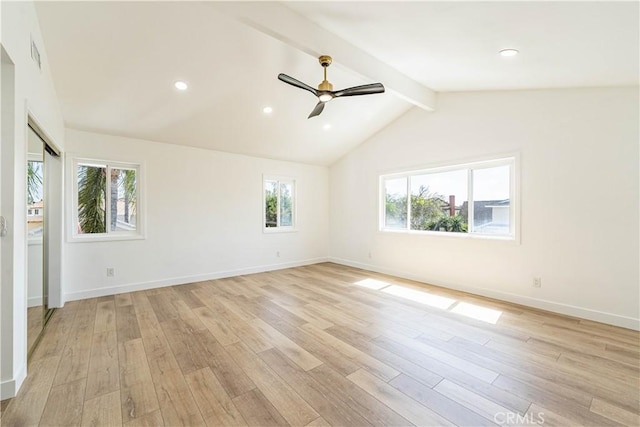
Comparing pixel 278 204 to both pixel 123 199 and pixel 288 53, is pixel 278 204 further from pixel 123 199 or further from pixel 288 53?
pixel 288 53

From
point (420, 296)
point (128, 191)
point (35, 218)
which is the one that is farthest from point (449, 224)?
Answer: point (35, 218)

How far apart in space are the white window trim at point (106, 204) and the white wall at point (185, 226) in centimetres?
6

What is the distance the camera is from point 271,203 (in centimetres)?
604

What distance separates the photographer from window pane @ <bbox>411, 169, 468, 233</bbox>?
4500 mm

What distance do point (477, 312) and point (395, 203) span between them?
2.56 meters

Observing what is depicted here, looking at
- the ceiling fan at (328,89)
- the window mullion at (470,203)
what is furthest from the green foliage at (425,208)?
the ceiling fan at (328,89)

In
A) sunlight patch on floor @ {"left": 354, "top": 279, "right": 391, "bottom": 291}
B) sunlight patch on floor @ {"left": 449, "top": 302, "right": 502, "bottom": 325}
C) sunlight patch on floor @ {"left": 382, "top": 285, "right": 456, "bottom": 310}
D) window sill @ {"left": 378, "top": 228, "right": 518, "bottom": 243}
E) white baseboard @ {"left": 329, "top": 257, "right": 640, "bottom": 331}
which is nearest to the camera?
white baseboard @ {"left": 329, "top": 257, "right": 640, "bottom": 331}

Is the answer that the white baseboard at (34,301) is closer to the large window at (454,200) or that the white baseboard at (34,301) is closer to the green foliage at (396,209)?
the large window at (454,200)

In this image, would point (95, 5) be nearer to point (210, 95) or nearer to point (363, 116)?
point (210, 95)

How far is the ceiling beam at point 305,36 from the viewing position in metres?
2.38

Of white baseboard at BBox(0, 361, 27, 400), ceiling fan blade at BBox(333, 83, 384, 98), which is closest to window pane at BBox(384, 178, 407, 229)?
ceiling fan blade at BBox(333, 83, 384, 98)

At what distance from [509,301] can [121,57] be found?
5.48 meters

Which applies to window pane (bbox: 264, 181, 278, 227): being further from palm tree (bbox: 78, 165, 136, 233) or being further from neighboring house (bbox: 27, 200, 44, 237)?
neighboring house (bbox: 27, 200, 44, 237)

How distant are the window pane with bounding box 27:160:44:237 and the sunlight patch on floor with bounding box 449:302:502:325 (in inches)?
182
